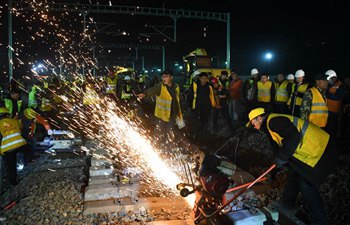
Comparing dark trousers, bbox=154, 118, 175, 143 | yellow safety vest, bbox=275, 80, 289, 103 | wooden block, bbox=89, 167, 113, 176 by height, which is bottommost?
wooden block, bbox=89, 167, 113, 176

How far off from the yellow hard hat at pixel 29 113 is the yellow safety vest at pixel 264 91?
6.87m

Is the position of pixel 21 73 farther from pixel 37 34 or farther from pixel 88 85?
pixel 88 85

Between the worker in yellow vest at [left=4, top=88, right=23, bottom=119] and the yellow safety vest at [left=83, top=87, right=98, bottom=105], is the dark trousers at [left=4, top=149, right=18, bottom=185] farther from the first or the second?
the yellow safety vest at [left=83, top=87, right=98, bottom=105]

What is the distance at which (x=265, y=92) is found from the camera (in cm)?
964

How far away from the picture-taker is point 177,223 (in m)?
3.97

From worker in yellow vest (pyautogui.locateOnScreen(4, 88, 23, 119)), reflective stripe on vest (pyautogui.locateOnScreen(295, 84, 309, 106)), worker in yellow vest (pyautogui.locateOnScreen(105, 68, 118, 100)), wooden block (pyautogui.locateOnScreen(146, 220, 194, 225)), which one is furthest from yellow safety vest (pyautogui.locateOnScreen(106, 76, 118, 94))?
wooden block (pyautogui.locateOnScreen(146, 220, 194, 225))

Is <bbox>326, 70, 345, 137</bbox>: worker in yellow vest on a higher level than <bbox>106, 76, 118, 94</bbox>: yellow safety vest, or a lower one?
lower

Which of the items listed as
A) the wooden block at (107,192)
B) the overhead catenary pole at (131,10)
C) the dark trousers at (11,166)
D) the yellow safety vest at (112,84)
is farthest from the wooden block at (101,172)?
the overhead catenary pole at (131,10)

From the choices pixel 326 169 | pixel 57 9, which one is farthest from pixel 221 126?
pixel 57 9

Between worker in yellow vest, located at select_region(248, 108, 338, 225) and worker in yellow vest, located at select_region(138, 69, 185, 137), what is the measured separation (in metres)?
2.95

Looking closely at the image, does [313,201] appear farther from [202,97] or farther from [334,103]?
[202,97]

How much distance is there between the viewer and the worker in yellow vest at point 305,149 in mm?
3363

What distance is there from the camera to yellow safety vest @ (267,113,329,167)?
340 centimetres

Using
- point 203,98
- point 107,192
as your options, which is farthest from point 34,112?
point 203,98
